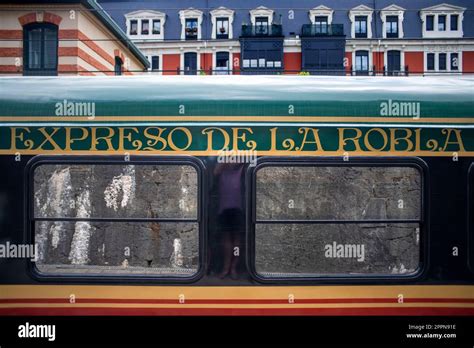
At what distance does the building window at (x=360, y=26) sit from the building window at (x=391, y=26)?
2.12m

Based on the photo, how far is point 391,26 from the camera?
39.0 meters

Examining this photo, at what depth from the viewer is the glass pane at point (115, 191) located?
14.1 ft

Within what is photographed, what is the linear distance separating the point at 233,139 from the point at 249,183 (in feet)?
1.25

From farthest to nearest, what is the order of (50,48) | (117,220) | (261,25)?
(261,25) → (50,48) → (117,220)

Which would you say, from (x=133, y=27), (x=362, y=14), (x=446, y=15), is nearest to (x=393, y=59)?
(x=362, y=14)

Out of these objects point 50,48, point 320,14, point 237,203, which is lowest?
point 237,203

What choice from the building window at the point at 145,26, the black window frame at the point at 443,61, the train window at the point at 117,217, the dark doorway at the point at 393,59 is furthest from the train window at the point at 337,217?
the dark doorway at the point at 393,59

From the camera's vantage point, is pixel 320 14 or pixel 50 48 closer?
pixel 50 48

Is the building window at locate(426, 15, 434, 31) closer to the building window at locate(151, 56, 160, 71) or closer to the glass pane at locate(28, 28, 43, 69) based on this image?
the building window at locate(151, 56, 160, 71)

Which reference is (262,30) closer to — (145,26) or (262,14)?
(262,14)

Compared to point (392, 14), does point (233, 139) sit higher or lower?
lower

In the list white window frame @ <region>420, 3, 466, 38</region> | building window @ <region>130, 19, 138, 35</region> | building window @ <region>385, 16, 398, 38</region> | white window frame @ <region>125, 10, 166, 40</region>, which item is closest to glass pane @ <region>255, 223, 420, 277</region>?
white window frame @ <region>125, 10, 166, 40</region>

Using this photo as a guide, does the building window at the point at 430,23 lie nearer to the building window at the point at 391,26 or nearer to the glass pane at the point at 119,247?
the building window at the point at 391,26
